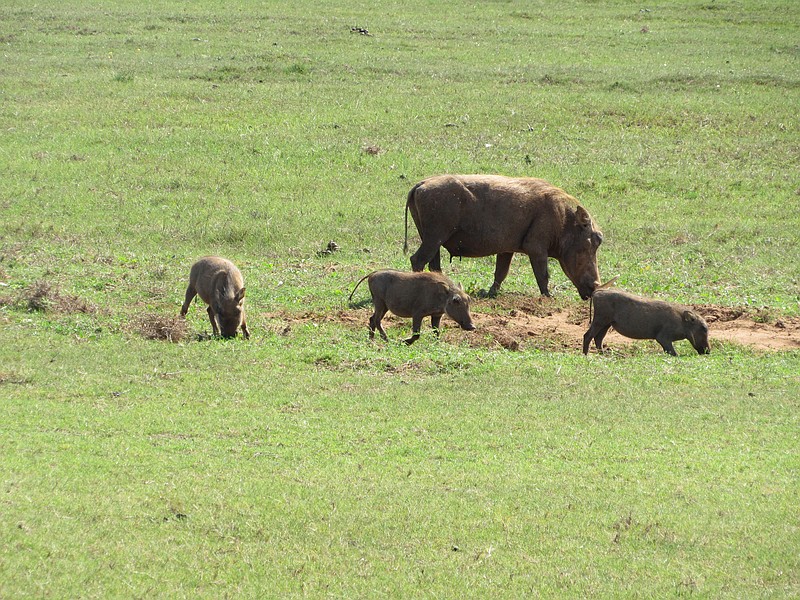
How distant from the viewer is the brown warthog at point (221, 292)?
45.4 feet

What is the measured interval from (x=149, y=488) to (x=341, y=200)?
1418 cm

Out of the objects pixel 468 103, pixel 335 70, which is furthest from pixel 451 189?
pixel 335 70

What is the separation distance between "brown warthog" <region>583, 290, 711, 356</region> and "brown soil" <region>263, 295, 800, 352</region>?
46 centimetres

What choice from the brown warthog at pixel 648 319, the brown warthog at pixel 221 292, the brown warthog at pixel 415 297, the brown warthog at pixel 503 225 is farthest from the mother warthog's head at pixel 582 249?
the brown warthog at pixel 221 292

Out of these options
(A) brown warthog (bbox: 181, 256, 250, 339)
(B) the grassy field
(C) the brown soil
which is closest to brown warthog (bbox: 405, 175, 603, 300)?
(B) the grassy field

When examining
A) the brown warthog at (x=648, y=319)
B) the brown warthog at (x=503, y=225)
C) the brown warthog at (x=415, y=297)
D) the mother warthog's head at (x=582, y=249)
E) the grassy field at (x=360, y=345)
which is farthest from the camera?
the mother warthog's head at (x=582, y=249)

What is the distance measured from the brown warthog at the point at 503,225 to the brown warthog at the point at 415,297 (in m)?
3.02

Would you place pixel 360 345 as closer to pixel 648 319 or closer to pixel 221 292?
pixel 221 292

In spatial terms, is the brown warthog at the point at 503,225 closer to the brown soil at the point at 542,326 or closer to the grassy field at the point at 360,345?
the grassy field at the point at 360,345

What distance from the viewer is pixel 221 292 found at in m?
13.9

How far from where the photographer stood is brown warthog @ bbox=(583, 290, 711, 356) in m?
14.5

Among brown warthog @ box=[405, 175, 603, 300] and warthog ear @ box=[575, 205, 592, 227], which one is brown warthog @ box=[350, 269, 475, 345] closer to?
brown warthog @ box=[405, 175, 603, 300]

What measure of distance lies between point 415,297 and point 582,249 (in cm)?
425

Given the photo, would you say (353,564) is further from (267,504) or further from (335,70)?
(335,70)
